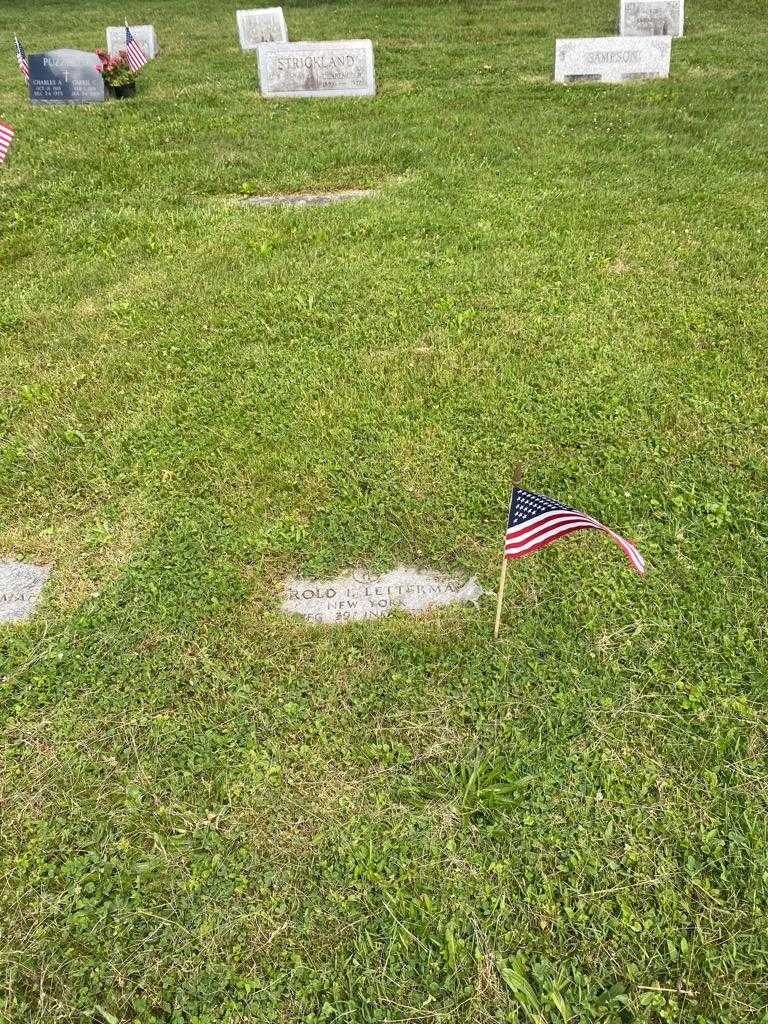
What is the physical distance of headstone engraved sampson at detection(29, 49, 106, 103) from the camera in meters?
13.5

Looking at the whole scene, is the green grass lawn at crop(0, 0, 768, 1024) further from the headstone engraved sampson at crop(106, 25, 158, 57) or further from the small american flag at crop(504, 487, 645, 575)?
the headstone engraved sampson at crop(106, 25, 158, 57)

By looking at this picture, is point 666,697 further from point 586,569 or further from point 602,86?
point 602,86

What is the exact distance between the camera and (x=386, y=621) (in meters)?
4.24

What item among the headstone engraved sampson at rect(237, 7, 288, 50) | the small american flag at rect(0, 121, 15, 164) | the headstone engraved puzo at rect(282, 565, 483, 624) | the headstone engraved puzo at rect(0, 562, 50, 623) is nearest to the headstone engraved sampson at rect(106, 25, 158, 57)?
the headstone engraved sampson at rect(237, 7, 288, 50)

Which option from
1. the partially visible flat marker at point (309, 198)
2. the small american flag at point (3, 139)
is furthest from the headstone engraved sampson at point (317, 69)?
the small american flag at point (3, 139)

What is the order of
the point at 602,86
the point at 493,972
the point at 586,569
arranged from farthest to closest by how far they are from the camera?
the point at 602,86, the point at 586,569, the point at 493,972

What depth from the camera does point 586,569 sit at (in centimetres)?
449

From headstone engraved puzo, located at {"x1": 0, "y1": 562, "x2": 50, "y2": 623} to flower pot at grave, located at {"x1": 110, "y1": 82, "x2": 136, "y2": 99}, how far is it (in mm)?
13131

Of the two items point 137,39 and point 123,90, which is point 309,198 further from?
point 137,39

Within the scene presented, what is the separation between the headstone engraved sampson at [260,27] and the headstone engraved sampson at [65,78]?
5414 mm

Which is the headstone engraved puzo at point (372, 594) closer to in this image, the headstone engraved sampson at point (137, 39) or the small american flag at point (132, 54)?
the small american flag at point (132, 54)

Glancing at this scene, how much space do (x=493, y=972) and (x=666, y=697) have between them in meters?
1.66

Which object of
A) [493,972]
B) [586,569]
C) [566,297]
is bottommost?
[493,972]

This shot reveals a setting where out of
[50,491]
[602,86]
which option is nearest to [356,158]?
[602,86]
